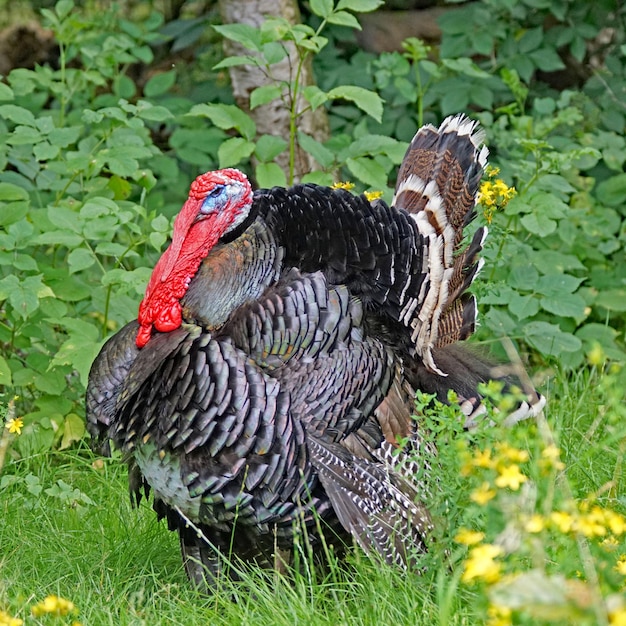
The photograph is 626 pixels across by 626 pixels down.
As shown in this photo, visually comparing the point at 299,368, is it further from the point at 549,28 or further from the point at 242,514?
the point at 549,28

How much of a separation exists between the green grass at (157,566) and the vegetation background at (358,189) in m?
0.01

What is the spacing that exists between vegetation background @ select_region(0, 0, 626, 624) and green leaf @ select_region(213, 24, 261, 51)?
0.01 m

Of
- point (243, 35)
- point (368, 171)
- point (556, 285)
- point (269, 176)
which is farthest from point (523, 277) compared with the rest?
point (243, 35)

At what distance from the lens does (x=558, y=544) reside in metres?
2.31

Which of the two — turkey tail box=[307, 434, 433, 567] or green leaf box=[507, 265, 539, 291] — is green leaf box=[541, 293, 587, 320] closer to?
green leaf box=[507, 265, 539, 291]

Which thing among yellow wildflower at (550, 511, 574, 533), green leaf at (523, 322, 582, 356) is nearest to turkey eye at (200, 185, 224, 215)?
yellow wildflower at (550, 511, 574, 533)

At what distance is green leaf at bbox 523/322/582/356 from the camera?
5004 millimetres

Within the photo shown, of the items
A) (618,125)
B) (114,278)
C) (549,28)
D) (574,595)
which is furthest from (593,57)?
(574,595)

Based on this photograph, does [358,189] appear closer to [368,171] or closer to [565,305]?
[368,171]

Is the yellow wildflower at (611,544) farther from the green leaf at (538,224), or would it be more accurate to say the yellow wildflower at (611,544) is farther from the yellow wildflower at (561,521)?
the green leaf at (538,224)

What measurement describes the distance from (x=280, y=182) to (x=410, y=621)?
8.49 ft

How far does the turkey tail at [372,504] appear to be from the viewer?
3279mm

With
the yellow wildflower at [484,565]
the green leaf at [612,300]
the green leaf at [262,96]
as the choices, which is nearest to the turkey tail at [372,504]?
the yellow wildflower at [484,565]

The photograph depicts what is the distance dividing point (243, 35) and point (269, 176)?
649 millimetres
